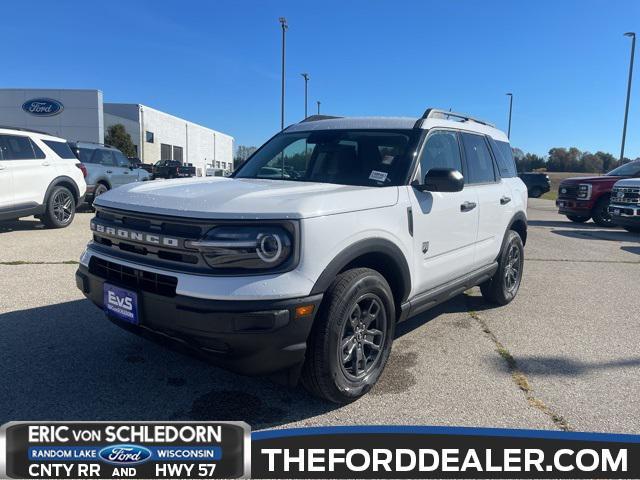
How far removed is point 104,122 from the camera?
41406mm

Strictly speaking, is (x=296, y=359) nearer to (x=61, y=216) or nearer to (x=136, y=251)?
(x=136, y=251)

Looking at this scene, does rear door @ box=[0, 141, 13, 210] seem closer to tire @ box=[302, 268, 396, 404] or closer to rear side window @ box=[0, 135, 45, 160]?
rear side window @ box=[0, 135, 45, 160]

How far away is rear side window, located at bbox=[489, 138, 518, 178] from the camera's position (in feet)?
17.2

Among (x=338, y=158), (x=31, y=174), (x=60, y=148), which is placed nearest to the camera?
(x=338, y=158)

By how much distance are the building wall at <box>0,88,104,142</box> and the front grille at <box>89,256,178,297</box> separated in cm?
3595

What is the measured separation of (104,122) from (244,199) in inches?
1714

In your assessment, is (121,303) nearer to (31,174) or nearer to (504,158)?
(504,158)

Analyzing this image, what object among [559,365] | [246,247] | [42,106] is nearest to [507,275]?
[559,365]

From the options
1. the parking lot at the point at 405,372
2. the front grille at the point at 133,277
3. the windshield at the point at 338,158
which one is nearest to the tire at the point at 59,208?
the parking lot at the point at 405,372

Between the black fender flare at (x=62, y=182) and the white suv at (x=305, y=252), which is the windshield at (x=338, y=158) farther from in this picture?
the black fender flare at (x=62, y=182)

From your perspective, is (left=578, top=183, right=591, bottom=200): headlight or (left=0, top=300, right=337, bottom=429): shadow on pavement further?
(left=578, top=183, right=591, bottom=200): headlight

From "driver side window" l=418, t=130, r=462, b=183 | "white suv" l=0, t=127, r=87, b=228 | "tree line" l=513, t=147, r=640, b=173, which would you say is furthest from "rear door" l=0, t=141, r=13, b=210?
"tree line" l=513, t=147, r=640, b=173

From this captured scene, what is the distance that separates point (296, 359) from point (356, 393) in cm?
61

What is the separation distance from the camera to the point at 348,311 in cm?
286
